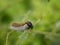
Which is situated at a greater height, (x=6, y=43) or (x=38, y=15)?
(x=38, y=15)

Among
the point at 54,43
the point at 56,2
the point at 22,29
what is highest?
the point at 56,2

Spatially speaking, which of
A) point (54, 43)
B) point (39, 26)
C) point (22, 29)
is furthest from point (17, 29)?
point (54, 43)

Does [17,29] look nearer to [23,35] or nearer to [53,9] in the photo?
[23,35]

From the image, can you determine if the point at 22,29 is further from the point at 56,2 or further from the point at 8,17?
the point at 56,2

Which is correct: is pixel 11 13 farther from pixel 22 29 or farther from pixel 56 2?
pixel 56 2

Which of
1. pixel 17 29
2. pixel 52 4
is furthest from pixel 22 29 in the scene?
pixel 52 4

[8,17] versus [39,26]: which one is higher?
[8,17]
